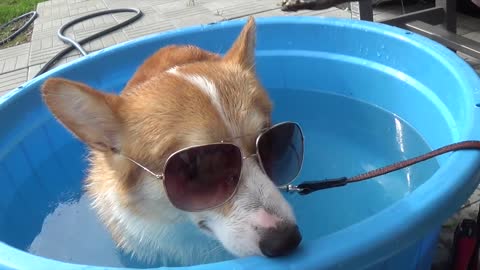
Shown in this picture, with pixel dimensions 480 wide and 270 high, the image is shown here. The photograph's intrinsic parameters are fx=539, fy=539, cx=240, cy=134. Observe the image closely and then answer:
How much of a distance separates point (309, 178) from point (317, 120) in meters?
0.52

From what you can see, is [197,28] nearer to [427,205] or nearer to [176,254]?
[176,254]

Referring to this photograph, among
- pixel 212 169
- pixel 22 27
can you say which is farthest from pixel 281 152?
pixel 22 27

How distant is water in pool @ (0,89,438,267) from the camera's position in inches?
99.3

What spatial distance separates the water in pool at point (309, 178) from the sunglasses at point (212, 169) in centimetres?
49

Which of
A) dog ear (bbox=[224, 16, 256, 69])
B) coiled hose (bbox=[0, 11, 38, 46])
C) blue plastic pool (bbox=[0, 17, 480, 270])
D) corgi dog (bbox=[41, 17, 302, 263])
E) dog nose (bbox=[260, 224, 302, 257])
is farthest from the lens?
coiled hose (bbox=[0, 11, 38, 46])

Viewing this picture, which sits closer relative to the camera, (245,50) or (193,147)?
(193,147)

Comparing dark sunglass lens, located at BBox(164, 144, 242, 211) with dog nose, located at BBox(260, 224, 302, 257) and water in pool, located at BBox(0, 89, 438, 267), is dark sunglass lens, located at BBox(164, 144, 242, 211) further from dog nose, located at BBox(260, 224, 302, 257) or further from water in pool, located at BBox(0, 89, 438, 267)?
water in pool, located at BBox(0, 89, 438, 267)

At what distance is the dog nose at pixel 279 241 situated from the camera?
1.41 metres

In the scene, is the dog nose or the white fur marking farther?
the white fur marking

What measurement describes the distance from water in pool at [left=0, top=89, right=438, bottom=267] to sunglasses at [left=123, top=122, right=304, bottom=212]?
49 centimetres

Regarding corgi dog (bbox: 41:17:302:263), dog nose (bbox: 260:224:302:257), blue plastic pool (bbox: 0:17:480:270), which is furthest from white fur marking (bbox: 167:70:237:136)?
blue plastic pool (bbox: 0:17:480:270)

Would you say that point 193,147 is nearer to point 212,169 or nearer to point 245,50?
point 212,169

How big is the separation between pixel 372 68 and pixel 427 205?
1.63 metres

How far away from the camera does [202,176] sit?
170 centimetres
